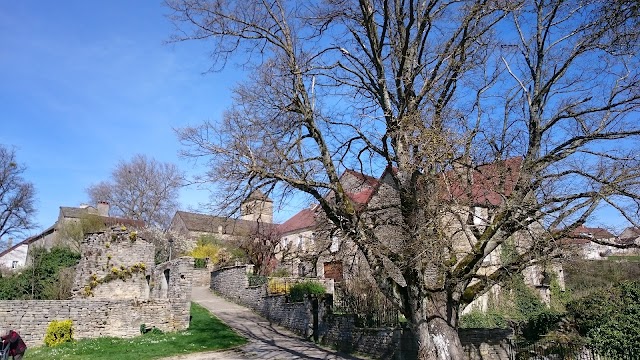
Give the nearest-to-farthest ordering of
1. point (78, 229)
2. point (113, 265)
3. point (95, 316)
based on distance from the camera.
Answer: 1. point (95, 316)
2. point (113, 265)
3. point (78, 229)

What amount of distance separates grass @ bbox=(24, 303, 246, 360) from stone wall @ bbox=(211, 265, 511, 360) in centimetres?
258

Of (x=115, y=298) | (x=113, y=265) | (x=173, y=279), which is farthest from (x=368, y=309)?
(x=113, y=265)

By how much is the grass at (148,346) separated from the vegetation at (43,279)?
5618 mm

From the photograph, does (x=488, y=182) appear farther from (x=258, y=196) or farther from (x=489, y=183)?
(x=258, y=196)

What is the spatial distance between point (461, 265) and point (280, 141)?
203 inches

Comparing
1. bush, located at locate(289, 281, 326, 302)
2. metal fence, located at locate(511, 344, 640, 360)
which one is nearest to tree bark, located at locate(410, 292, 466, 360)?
metal fence, located at locate(511, 344, 640, 360)

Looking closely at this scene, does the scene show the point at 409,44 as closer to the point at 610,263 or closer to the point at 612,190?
the point at 612,190

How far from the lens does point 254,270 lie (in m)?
27.3

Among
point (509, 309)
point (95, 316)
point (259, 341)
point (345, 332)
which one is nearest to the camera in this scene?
point (345, 332)

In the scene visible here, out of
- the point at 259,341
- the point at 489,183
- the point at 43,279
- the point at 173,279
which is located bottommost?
the point at 259,341

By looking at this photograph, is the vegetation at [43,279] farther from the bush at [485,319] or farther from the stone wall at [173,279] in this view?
the bush at [485,319]

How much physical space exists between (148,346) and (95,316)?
322 cm

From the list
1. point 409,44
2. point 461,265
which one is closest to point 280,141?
point 409,44

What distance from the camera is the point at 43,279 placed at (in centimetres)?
2572
